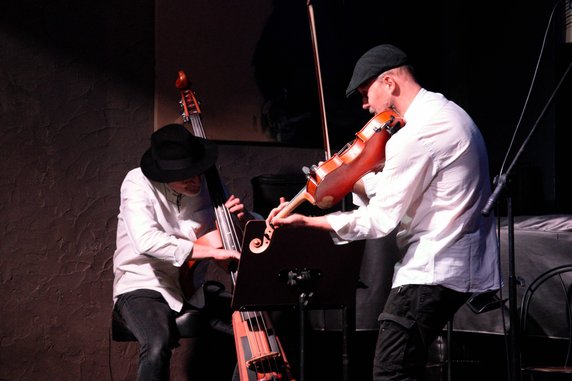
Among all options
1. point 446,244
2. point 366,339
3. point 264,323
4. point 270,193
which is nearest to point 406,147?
point 446,244

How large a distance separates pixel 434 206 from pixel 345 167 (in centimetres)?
33

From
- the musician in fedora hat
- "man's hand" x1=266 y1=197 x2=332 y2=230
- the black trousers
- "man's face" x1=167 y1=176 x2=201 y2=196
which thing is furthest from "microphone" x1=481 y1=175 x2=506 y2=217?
"man's face" x1=167 y1=176 x2=201 y2=196

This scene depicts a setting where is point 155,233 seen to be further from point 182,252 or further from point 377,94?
point 377,94

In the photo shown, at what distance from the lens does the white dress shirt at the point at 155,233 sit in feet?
9.78

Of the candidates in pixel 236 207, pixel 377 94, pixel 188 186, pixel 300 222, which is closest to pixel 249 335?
pixel 236 207

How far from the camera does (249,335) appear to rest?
2.73 m

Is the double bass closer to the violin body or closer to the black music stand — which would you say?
the black music stand

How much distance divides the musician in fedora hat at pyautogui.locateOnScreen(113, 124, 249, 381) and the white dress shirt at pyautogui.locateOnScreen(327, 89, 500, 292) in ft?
2.62

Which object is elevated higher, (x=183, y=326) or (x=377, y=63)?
(x=377, y=63)

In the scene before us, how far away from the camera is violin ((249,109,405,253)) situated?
7.54ft

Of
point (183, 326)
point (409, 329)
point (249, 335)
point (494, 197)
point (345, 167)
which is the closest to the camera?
point (494, 197)

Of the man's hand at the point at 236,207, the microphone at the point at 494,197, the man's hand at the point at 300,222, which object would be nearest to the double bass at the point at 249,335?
the man's hand at the point at 236,207

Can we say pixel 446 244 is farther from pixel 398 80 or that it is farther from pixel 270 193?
pixel 270 193

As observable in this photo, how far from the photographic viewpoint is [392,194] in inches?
85.5
